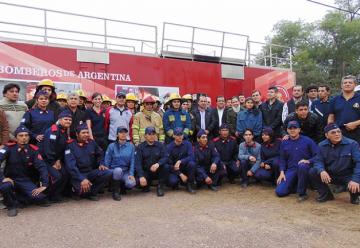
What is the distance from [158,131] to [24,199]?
2.48 metres

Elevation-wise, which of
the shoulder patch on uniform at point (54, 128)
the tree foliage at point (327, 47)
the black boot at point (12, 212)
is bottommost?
the black boot at point (12, 212)

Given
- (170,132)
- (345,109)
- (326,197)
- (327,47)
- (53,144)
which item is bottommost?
(326,197)

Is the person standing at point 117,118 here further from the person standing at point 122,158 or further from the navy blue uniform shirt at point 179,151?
the navy blue uniform shirt at point 179,151

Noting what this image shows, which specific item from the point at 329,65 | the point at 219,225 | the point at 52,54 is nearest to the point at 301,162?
the point at 219,225

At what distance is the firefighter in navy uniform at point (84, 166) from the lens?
538cm

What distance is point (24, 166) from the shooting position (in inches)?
199

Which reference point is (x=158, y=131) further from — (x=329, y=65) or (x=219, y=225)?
(x=329, y=65)

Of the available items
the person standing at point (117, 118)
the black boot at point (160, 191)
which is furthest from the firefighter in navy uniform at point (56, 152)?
the black boot at point (160, 191)

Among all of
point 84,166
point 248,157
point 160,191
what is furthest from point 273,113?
point 84,166

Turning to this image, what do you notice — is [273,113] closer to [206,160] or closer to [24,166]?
[206,160]

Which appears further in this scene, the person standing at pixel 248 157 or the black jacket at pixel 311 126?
the person standing at pixel 248 157

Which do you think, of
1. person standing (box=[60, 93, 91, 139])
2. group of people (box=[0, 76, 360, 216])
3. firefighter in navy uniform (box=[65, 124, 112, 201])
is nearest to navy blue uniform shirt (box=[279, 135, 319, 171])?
group of people (box=[0, 76, 360, 216])

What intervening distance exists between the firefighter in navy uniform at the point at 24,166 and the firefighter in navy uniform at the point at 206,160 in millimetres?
2525

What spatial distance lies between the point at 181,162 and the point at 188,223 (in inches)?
76.8
